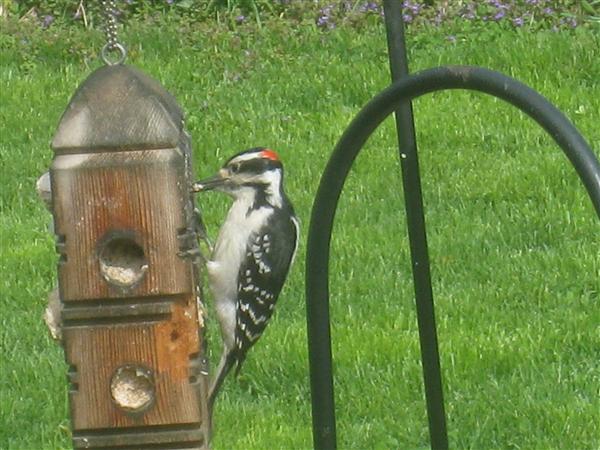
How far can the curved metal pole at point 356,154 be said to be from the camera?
2500 mm

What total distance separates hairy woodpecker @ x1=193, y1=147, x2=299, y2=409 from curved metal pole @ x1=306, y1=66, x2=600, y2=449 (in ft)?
1.52

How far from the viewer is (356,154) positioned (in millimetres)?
3125

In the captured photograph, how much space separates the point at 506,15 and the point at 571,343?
3.96 metres

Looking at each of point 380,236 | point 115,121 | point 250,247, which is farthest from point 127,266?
point 380,236

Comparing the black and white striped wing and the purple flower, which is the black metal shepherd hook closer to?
the black and white striped wing

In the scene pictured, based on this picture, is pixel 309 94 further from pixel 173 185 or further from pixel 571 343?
pixel 173 185

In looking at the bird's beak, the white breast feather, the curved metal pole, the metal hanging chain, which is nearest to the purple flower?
the white breast feather

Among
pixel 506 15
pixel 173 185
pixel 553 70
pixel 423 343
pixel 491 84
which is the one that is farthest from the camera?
pixel 506 15

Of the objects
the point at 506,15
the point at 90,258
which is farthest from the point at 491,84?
the point at 506,15

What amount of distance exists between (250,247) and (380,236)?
2.85m

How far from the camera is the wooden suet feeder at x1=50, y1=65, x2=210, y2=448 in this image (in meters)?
2.87

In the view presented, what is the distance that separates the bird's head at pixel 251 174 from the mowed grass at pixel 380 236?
1.31m

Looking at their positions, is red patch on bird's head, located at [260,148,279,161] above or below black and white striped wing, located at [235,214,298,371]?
above

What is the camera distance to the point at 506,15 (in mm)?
9078
